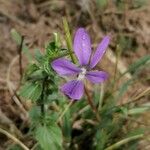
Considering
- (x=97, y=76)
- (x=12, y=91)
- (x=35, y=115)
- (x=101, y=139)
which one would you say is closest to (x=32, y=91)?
(x=35, y=115)

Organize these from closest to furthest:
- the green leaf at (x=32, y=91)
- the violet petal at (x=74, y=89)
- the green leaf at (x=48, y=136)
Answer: the violet petal at (x=74, y=89) → the green leaf at (x=32, y=91) → the green leaf at (x=48, y=136)

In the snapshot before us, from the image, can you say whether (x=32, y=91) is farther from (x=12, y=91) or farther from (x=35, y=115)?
(x=12, y=91)

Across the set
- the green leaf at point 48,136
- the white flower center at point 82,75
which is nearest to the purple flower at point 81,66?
the white flower center at point 82,75

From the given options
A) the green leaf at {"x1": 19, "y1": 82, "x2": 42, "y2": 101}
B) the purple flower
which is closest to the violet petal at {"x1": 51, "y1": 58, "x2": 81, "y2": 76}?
the purple flower

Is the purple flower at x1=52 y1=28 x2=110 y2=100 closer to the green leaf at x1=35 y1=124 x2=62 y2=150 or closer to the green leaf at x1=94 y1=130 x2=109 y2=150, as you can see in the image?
Answer: the green leaf at x1=35 y1=124 x2=62 y2=150

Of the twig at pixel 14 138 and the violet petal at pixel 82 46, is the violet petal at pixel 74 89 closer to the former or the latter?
the violet petal at pixel 82 46

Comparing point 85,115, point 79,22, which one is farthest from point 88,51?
point 79,22

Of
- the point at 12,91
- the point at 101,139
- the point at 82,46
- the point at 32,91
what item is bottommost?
the point at 101,139

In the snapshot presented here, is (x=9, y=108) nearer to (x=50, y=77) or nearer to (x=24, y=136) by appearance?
(x=24, y=136)
